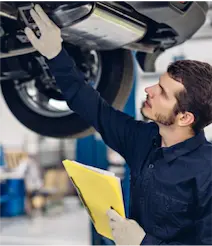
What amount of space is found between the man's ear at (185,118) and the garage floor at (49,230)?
2.32 metres

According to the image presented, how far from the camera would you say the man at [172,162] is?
3.51 ft

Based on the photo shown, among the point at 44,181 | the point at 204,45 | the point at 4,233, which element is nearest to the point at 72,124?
the point at 4,233

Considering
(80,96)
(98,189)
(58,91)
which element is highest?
(80,96)

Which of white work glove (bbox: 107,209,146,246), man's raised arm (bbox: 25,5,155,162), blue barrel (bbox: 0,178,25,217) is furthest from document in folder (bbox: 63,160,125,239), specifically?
blue barrel (bbox: 0,178,25,217)

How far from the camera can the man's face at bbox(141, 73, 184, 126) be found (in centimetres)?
110

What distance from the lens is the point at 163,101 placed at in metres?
1.11

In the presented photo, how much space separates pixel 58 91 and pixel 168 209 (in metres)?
0.84

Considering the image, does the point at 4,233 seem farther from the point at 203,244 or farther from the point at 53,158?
the point at 203,244

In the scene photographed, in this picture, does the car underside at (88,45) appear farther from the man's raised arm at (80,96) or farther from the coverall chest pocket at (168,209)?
the coverall chest pocket at (168,209)

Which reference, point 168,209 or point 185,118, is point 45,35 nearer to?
point 185,118

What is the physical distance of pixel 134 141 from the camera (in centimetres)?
128

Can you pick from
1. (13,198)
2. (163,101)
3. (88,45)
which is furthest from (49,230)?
(163,101)

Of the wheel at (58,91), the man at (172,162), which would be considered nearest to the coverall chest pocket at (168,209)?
the man at (172,162)

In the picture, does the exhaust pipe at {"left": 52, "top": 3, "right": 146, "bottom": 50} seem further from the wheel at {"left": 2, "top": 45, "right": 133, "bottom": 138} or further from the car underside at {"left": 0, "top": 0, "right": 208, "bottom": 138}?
the wheel at {"left": 2, "top": 45, "right": 133, "bottom": 138}
